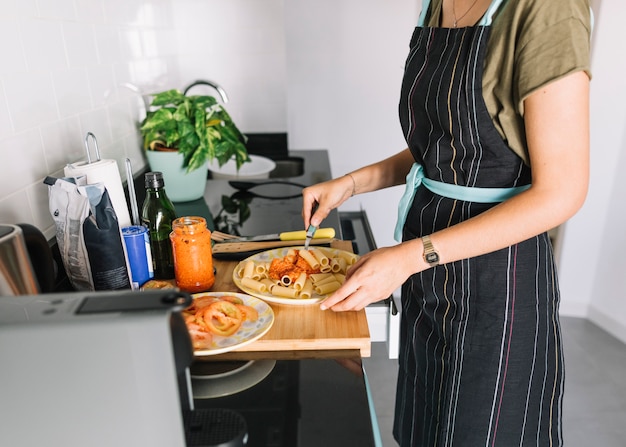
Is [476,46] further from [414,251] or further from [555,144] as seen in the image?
[414,251]

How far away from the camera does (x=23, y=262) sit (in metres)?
0.66

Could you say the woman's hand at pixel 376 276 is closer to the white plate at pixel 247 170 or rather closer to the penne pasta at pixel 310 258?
the penne pasta at pixel 310 258

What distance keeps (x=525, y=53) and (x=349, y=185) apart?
1.62 feet

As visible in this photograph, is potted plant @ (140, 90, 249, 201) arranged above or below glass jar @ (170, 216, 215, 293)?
above

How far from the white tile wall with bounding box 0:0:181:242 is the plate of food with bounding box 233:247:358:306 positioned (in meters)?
0.44

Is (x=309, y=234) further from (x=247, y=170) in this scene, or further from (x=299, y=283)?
(x=247, y=170)

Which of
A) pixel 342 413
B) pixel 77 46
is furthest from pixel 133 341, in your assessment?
pixel 77 46

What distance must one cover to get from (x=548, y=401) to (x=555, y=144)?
52 centimetres

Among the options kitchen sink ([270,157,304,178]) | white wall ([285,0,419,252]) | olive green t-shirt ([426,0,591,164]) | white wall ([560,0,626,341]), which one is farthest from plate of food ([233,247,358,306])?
white wall ([560,0,626,341])

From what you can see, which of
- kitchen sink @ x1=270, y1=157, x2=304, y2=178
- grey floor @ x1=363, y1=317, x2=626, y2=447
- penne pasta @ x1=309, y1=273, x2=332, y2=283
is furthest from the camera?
kitchen sink @ x1=270, y1=157, x2=304, y2=178

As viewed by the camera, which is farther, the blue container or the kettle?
the blue container

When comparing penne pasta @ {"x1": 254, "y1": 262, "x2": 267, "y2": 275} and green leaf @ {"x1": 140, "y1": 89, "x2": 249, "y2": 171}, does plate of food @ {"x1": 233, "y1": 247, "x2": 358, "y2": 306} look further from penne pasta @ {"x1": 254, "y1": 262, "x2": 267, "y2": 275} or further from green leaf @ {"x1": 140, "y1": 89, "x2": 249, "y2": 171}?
green leaf @ {"x1": 140, "y1": 89, "x2": 249, "y2": 171}

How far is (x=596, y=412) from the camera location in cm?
193

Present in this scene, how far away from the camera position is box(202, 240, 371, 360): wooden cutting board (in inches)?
28.7
